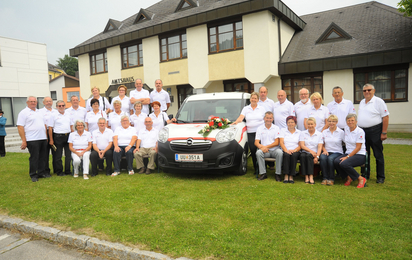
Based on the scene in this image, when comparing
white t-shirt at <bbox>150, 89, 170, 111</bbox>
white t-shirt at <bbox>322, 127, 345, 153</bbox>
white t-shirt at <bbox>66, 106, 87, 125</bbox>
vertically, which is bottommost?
white t-shirt at <bbox>322, 127, 345, 153</bbox>

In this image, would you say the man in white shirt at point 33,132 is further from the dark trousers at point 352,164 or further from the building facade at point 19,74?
the building facade at point 19,74

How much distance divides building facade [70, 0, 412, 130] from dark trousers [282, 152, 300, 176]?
10.9m

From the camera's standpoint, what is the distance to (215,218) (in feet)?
14.4

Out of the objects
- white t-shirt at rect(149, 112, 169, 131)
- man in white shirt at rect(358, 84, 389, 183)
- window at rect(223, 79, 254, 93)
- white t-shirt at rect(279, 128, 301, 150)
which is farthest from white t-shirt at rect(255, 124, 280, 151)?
window at rect(223, 79, 254, 93)

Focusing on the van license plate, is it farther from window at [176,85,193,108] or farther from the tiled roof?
window at [176,85,193,108]

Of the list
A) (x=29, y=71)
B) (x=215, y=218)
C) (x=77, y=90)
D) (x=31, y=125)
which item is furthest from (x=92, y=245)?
(x=77, y=90)

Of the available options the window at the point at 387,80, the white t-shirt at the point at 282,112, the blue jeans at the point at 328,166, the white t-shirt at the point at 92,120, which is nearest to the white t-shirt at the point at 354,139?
the blue jeans at the point at 328,166

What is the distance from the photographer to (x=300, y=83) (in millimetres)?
17531

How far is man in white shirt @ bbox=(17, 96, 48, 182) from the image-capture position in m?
7.05

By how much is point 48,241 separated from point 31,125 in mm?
3870

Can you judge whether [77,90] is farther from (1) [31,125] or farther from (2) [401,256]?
(2) [401,256]

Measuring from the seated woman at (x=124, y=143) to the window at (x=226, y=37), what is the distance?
448 inches

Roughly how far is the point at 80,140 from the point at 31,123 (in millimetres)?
1162

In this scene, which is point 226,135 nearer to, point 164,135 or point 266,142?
point 266,142
